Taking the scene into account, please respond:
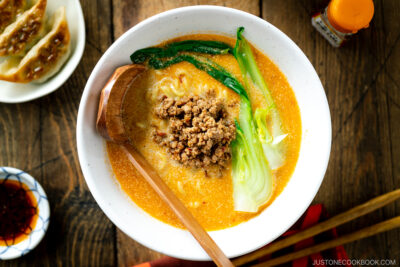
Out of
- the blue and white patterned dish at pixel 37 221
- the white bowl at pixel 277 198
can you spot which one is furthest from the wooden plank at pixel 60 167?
the white bowl at pixel 277 198

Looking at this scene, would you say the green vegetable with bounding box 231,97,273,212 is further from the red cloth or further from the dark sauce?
the dark sauce

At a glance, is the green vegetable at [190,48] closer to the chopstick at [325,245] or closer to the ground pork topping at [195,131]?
the ground pork topping at [195,131]

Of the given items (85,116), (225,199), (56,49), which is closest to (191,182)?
(225,199)

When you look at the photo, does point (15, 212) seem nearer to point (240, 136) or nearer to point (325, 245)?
point (240, 136)

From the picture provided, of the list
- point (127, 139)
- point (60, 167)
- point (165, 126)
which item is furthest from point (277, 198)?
point (60, 167)

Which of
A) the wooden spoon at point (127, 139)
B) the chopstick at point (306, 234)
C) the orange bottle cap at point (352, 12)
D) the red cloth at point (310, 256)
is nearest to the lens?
the wooden spoon at point (127, 139)

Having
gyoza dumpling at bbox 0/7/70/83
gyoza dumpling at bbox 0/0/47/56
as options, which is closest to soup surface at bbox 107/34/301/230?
gyoza dumpling at bbox 0/7/70/83
